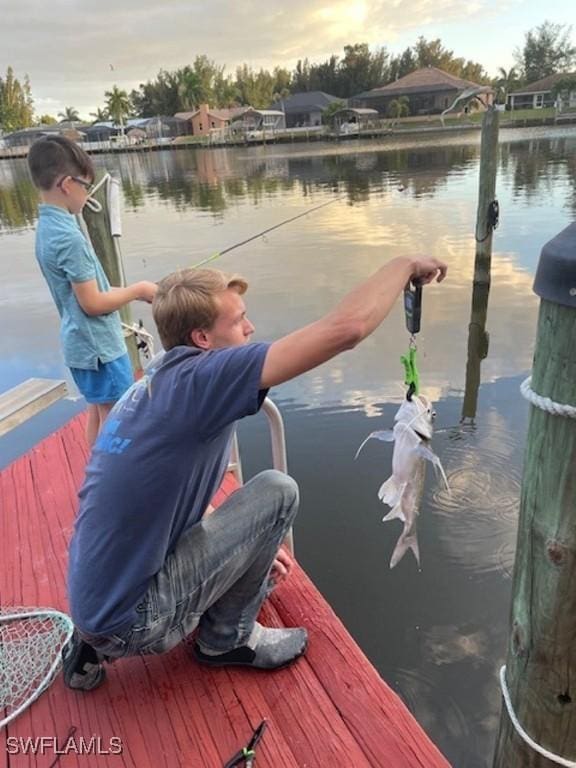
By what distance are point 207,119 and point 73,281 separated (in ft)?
282

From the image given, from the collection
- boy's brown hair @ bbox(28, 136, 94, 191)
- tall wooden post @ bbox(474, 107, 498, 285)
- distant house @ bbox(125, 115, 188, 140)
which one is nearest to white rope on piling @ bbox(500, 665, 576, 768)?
boy's brown hair @ bbox(28, 136, 94, 191)

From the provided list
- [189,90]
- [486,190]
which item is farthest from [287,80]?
[486,190]

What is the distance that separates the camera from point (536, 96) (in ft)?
216

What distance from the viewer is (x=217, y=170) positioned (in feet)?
114

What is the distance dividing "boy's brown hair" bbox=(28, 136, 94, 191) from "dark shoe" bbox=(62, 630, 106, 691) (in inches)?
84.4

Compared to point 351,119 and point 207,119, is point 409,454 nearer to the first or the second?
point 351,119

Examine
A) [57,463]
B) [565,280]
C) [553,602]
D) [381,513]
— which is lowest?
[381,513]

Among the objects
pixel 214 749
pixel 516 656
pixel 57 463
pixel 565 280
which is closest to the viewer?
pixel 565 280

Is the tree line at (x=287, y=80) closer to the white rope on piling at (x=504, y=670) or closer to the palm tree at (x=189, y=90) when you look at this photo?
the palm tree at (x=189, y=90)

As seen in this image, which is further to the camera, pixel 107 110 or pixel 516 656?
pixel 107 110

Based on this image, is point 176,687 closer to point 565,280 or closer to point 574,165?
point 565,280

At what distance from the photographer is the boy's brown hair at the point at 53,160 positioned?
284 centimetres

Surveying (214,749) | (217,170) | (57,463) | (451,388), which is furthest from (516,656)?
(217,170)

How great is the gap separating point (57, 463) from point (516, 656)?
10.5 feet
